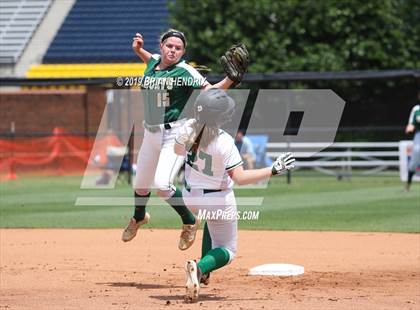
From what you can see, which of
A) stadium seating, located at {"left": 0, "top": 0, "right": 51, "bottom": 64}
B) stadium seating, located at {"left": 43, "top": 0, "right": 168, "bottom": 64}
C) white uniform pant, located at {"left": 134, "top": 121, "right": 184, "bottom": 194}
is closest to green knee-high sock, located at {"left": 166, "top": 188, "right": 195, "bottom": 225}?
white uniform pant, located at {"left": 134, "top": 121, "right": 184, "bottom": 194}

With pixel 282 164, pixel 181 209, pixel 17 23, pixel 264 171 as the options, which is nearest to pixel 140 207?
pixel 181 209

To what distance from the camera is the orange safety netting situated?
27656 mm

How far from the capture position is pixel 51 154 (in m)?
28.0

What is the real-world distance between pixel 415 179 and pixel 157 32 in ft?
47.6

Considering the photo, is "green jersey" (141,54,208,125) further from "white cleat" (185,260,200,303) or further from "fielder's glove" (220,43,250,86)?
"white cleat" (185,260,200,303)

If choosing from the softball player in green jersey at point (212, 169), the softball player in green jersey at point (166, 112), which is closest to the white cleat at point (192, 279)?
the softball player in green jersey at point (212, 169)

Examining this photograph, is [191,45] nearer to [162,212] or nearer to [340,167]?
[340,167]

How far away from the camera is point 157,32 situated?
35125 millimetres

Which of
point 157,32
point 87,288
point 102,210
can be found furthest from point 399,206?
point 157,32

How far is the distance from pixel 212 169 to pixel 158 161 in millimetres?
1884

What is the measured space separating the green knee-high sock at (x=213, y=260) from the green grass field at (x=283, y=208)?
21.1 feet

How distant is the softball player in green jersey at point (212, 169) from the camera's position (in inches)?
309

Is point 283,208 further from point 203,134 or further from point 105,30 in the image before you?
point 105,30

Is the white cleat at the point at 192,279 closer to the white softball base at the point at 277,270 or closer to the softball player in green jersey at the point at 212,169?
the softball player in green jersey at the point at 212,169
